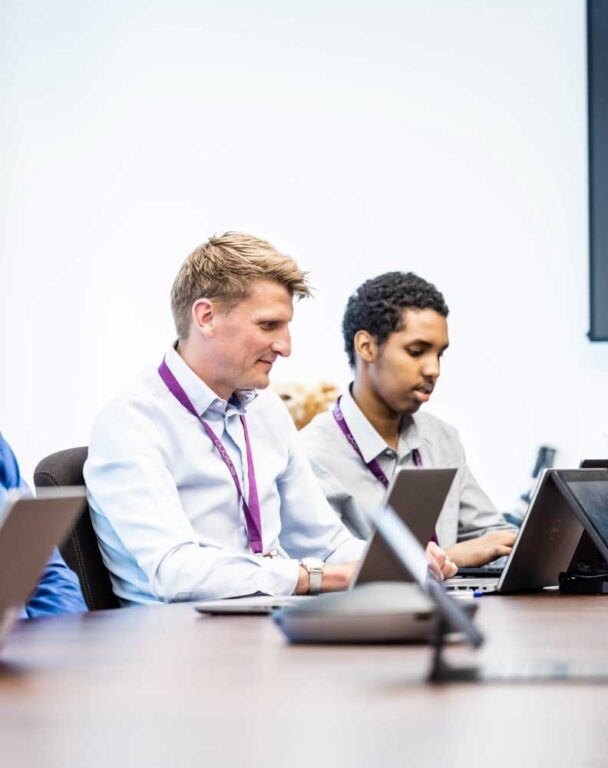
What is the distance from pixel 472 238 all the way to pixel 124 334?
1.46 metres

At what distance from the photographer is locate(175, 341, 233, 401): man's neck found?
2.67 metres

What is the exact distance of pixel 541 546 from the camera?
92.4 inches

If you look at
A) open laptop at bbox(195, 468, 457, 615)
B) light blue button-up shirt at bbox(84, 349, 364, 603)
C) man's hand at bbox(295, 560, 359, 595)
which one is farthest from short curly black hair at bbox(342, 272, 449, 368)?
open laptop at bbox(195, 468, 457, 615)

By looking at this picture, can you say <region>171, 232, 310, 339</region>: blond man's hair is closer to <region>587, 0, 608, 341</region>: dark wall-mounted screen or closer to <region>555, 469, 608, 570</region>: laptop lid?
<region>555, 469, 608, 570</region>: laptop lid

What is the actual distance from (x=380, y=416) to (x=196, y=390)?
0.89 meters

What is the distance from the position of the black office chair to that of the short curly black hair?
121 cm

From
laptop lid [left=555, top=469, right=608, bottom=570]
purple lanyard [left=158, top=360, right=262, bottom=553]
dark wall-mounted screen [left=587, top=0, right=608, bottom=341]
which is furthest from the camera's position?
dark wall-mounted screen [left=587, top=0, right=608, bottom=341]

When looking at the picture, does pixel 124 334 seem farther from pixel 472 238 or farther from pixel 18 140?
pixel 472 238

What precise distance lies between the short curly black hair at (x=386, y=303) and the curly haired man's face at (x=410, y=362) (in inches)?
0.8

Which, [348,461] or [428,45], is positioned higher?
[428,45]

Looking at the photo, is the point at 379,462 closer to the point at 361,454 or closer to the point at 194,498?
the point at 361,454

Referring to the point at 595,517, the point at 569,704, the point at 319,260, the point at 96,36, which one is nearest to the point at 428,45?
the point at 319,260

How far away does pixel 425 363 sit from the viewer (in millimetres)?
3434

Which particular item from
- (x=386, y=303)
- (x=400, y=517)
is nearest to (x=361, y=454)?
(x=386, y=303)
